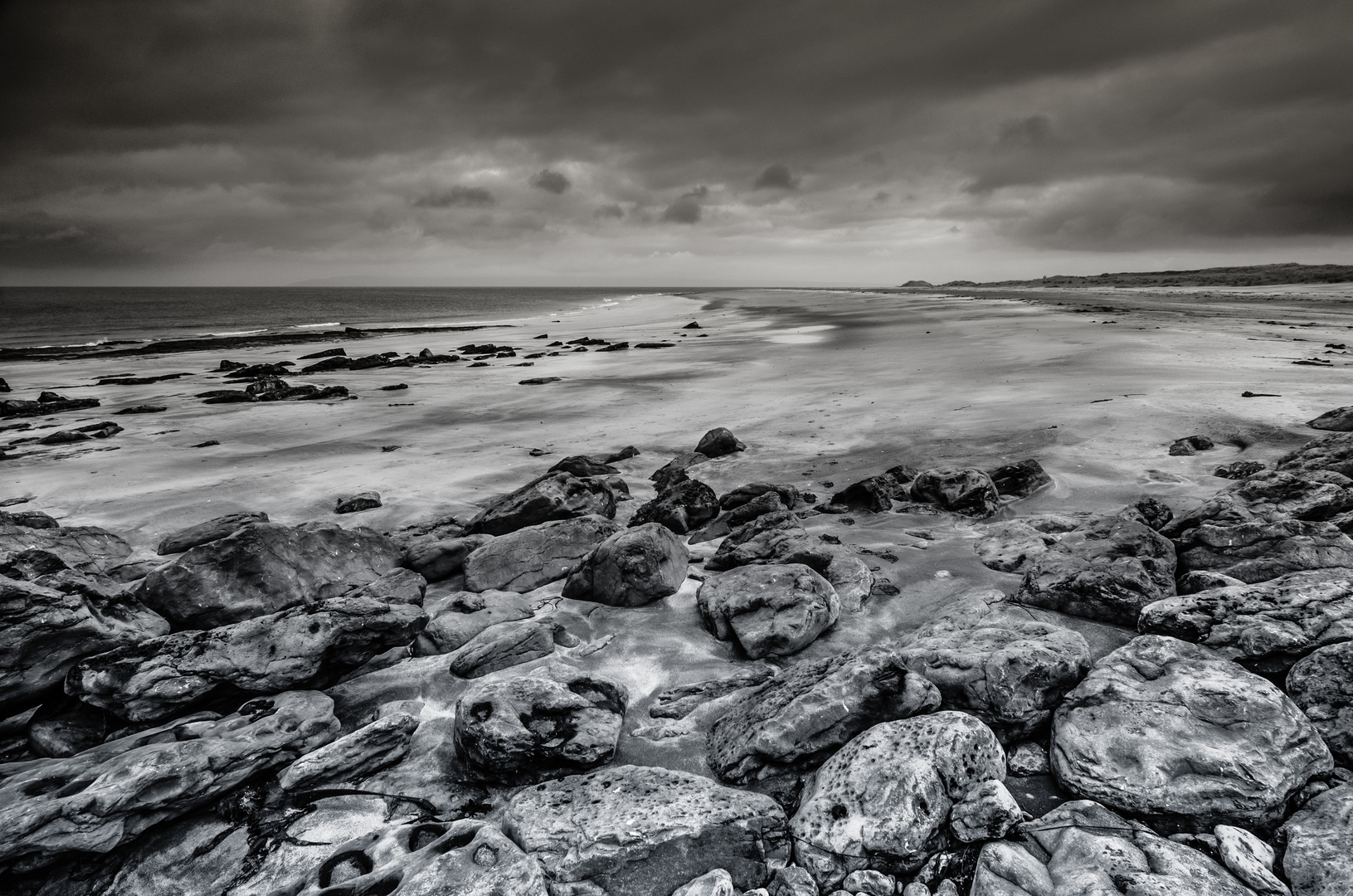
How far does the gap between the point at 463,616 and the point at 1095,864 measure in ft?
14.4

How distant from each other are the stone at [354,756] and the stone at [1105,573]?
466 cm

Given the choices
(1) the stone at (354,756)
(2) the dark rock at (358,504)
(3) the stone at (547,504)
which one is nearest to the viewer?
(1) the stone at (354,756)

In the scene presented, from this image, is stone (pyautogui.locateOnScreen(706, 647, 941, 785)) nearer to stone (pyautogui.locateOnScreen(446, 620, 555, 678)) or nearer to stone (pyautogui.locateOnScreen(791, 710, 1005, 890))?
stone (pyautogui.locateOnScreen(791, 710, 1005, 890))

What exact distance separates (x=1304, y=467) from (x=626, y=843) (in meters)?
8.52

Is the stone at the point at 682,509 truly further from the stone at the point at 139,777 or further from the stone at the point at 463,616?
the stone at the point at 139,777

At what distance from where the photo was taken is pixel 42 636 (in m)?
4.12

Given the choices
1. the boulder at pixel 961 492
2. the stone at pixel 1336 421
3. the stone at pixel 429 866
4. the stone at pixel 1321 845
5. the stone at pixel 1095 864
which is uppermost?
the stone at pixel 1336 421

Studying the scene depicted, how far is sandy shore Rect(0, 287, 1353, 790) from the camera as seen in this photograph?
5.36m

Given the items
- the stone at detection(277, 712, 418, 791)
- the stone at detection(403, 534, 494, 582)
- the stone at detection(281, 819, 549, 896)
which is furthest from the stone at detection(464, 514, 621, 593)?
the stone at detection(281, 819, 549, 896)

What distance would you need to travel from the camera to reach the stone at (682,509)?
730 centimetres

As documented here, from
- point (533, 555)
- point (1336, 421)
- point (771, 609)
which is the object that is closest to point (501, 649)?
point (533, 555)

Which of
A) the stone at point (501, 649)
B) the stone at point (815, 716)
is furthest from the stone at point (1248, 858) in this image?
the stone at point (501, 649)

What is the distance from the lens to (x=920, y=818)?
3.04 meters

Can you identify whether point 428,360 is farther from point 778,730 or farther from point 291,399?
point 778,730
